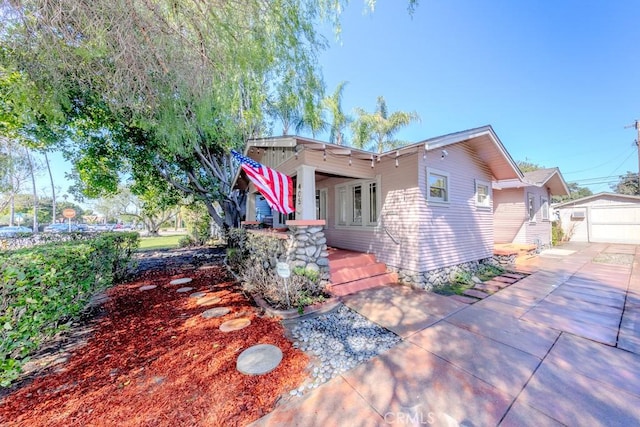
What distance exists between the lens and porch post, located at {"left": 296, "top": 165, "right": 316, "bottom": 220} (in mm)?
5523

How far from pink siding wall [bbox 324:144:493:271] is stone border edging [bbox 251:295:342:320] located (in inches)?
101

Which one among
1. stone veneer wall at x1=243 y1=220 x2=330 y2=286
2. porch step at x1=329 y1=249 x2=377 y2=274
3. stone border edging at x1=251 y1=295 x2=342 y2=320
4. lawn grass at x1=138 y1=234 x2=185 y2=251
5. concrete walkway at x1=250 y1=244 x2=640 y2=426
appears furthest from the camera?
lawn grass at x1=138 y1=234 x2=185 y2=251

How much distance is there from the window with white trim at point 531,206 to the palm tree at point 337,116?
10.4m

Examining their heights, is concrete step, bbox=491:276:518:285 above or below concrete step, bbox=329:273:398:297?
below

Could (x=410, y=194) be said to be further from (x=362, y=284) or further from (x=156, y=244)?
(x=156, y=244)

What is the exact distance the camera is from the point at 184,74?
3.73 metres

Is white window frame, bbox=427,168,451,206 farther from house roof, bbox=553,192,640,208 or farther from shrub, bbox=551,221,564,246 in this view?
house roof, bbox=553,192,640,208

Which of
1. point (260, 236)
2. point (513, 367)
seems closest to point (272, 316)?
point (260, 236)

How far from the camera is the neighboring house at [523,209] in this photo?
10.9 m

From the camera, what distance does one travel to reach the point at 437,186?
6598mm

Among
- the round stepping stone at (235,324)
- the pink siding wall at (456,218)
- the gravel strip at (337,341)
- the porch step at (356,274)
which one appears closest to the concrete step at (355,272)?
the porch step at (356,274)

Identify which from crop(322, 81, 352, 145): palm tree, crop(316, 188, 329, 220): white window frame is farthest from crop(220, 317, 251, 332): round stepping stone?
crop(322, 81, 352, 145): palm tree

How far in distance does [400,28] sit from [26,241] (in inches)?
676

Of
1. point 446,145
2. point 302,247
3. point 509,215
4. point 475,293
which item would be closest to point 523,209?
point 509,215
